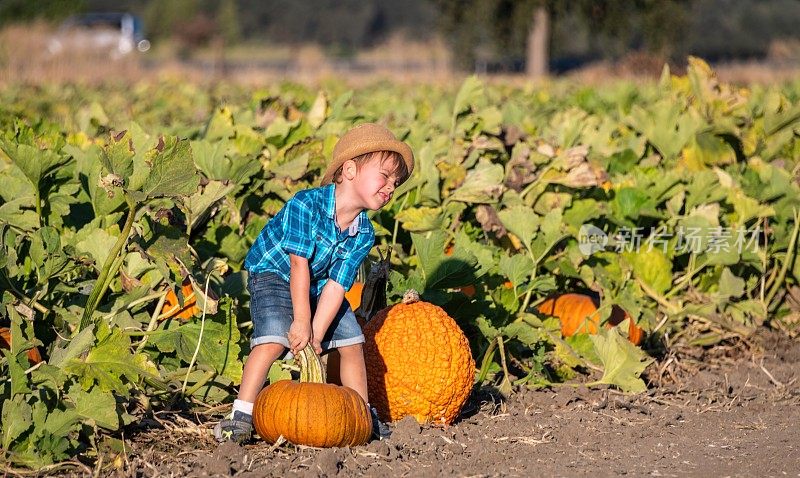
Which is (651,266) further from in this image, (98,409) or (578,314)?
(98,409)

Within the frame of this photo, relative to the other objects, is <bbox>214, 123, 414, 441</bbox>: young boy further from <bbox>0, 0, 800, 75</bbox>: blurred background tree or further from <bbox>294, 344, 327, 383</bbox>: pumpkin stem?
<bbox>0, 0, 800, 75</bbox>: blurred background tree

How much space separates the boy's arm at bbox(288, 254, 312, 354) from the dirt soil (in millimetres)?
307

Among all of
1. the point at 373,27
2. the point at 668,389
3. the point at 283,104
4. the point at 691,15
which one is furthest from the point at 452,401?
the point at 373,27

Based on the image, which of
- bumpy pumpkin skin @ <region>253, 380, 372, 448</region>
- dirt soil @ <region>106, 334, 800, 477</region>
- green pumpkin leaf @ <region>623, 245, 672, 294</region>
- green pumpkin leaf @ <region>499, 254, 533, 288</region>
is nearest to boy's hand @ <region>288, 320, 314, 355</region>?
bumpy pumpkin skin @ <region>253, 380, 372, 448</region>

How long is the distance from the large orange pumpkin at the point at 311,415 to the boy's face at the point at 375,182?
533mm

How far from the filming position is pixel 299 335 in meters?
3.27

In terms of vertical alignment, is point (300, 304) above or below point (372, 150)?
below

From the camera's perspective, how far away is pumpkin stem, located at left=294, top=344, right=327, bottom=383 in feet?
10.8

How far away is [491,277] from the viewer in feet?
14.1

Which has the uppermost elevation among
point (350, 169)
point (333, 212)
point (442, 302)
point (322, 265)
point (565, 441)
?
point (350, 169)

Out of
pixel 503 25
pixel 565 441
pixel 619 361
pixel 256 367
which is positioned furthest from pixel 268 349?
pixel 503 25

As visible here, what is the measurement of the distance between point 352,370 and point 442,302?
637 mm

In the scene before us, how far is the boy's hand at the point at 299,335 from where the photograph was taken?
327 centimetres

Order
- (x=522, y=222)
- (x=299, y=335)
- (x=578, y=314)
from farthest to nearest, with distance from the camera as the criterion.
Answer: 1. (x=578, y=314)
2. (x=522, y=222)
3. (x=299, y=335)
